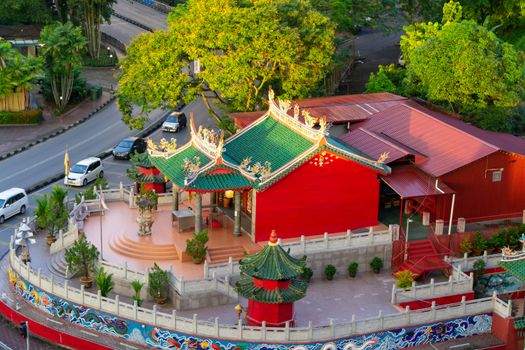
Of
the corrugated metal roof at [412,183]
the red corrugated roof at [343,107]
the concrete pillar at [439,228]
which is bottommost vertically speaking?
the concrete pillar at [439,228]

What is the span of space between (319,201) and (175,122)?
Answer: 1195 inches

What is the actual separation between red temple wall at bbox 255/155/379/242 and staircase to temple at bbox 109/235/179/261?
486 centimetres

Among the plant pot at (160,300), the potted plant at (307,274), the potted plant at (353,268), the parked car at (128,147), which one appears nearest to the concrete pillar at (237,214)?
the potted plant at (307,274)

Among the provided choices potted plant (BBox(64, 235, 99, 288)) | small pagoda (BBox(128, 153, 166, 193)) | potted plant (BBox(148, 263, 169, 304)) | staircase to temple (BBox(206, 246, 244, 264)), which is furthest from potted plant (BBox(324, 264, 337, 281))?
small pagoda (BBox(128, 153, 166, 193))

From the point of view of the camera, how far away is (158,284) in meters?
47.4

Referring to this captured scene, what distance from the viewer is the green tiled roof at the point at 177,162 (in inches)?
2064

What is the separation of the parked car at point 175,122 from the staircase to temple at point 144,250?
2878 centimetres

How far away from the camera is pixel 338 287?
50938 mm

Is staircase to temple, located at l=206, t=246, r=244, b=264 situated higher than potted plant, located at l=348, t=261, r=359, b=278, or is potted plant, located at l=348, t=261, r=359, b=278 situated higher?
staircase to temple, located at l=206, t=246, r=244, b=264

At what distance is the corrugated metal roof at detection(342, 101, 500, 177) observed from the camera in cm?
5481

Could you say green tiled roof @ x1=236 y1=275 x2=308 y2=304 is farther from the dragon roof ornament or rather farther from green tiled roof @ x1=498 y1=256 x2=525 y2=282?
the dragon roof ornament

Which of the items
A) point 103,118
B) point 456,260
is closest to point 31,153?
point 103,118

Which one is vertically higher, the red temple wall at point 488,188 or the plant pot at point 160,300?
the red temple wall at point 488,188

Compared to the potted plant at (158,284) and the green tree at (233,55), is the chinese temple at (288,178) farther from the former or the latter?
the green tree at (233,55)
